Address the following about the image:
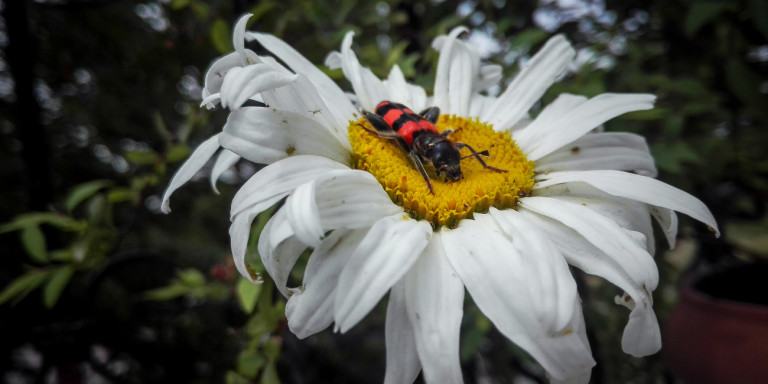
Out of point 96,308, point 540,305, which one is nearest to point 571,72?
point 540,305

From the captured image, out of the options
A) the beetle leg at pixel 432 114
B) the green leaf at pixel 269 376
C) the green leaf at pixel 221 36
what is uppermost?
the green leaf at pixel 221 36

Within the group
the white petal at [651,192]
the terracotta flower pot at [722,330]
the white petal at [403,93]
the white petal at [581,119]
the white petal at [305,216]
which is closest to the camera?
the white petal at [305,216]

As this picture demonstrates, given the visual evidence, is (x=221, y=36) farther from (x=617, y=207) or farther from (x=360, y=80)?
(x=617, y=207)

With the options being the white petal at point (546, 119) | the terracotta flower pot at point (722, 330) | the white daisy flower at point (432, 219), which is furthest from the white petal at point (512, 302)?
the terracotta flower pot at point (722, 330)

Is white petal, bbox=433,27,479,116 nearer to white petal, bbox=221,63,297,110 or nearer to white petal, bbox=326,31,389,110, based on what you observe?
white petal, bbox=326,31,389,110

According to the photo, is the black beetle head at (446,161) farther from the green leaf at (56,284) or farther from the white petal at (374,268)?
the green leaf at (56,284)

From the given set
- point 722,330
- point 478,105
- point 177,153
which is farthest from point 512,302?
point 722,330
